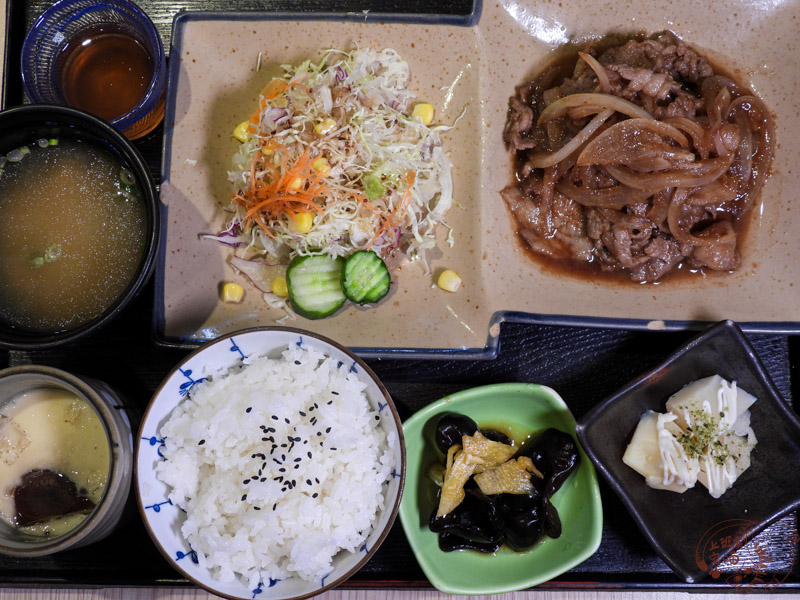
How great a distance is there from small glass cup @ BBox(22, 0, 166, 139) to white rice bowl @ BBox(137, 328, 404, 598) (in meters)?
1.24

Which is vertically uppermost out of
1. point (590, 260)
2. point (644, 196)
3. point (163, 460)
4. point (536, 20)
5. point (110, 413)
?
point (536, 20)

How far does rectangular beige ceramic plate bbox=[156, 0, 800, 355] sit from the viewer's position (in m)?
2.62

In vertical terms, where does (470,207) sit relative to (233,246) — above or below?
above

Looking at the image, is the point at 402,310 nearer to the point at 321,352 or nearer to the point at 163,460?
the point at 321,352

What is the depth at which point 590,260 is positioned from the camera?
2840mm

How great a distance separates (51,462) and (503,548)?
199 cm

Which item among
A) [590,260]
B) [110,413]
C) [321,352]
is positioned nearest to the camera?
[110,413]

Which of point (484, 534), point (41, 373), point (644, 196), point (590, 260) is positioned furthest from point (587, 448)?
→ point (41, 373)

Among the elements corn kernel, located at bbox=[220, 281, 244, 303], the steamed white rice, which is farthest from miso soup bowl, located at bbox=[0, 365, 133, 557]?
→ corn kernel, located at bbox=[220, 281, 244, 303]

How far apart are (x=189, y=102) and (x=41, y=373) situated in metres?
1.36

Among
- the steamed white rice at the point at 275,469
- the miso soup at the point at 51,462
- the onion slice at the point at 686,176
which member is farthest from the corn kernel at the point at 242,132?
the onion slice at the point at 686,176

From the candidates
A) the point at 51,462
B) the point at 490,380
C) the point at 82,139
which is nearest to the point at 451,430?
the point at 490,380

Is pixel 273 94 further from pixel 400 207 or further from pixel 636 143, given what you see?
pixel 636 143

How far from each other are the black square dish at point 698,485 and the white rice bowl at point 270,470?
0.99 meters
